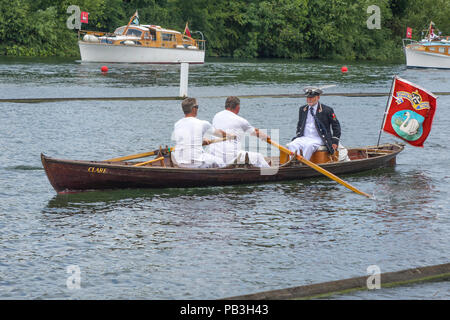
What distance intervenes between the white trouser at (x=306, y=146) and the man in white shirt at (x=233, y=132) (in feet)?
2.92

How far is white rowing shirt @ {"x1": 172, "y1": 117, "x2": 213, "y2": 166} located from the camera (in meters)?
12.4

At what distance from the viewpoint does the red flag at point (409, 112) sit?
49.1 feet

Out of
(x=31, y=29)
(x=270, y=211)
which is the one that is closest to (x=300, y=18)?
(x=31, y=29)

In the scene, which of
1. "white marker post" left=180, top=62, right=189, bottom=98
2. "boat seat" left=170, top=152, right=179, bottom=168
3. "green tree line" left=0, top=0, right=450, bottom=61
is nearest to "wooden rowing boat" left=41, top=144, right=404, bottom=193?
"boat seat" left=170, top=152, right=179, bottom=168

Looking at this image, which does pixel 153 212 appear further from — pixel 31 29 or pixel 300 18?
pixel 300 18

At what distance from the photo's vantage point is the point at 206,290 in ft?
26.1

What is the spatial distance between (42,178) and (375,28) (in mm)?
63614

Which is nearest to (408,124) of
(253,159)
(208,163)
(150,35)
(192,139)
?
(253,159)

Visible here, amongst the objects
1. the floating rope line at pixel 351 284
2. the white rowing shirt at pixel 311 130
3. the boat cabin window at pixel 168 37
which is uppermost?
the boat cabin window at pixel 168 37

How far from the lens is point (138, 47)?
50.1 metres

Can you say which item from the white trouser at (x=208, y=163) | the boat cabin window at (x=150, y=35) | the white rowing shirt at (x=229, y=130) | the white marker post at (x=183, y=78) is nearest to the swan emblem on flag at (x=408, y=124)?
the white rowing shirt at (x=229, y=130)

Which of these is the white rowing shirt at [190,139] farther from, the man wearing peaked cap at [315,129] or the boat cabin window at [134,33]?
the boat cabin window at [134,33]

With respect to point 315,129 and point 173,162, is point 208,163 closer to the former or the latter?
point 173,162

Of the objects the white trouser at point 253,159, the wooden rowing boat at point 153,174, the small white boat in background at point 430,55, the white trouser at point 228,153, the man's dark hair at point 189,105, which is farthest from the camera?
the small white boat in background at point 430,55
